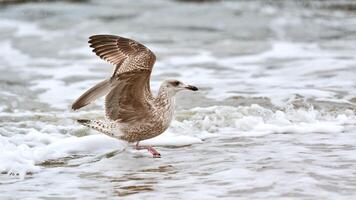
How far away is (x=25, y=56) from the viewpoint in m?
12.0

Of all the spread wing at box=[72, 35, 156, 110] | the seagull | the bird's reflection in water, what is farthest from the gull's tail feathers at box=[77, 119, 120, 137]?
the bird's reflection in water

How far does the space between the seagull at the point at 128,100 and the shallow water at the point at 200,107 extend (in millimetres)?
186

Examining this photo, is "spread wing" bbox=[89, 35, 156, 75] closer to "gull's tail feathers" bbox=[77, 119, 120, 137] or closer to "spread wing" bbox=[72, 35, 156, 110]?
"spread wing" bbox=[72, 35, 156, 110]

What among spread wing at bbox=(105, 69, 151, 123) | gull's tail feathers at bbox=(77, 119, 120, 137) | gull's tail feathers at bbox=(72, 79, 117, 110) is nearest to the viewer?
spread wing at bbox=(105, 69, 151, 123)

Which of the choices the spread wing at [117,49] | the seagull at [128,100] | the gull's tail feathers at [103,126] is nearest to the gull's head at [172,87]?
the seagull at [128,100]

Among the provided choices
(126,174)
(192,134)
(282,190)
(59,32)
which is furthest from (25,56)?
(282,190)

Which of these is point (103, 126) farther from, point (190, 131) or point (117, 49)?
point (190, 131)

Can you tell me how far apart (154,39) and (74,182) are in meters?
8.26

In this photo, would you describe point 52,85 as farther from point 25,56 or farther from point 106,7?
point 106,7

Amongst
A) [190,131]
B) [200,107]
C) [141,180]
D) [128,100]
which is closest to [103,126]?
[128,100]

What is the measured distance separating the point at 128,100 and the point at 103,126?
295 mm

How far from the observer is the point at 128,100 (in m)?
6.41

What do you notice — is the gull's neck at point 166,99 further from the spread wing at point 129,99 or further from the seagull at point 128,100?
the spread wing at point 129,99

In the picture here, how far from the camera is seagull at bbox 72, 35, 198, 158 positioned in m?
6.29
